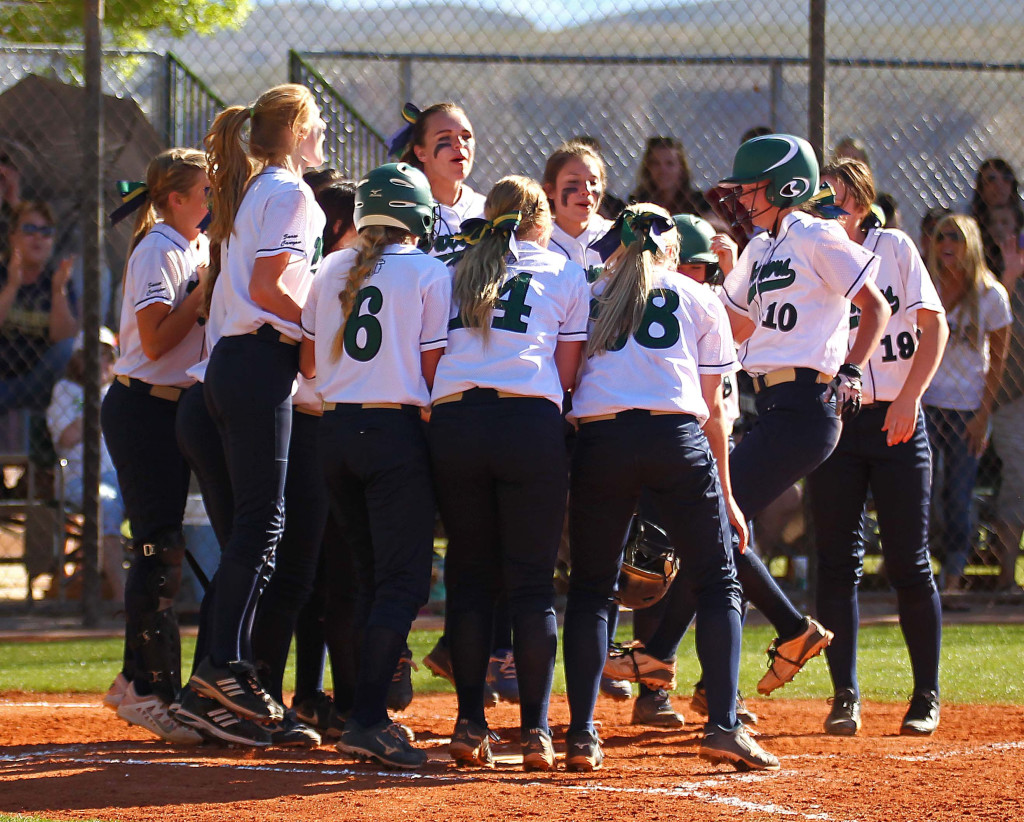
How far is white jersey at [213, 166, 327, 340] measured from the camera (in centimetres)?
455

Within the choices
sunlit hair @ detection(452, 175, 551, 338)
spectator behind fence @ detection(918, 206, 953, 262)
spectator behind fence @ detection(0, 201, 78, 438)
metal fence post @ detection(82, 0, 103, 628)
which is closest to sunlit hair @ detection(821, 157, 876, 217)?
sunlit hair @ detection(452, 175, 551, 338)

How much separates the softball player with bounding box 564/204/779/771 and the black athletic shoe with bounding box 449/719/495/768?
0.28 meters

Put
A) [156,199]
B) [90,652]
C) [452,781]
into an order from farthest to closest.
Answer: [90,652]
[156,199]
[452,781]

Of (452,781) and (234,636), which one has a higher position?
(234,636)

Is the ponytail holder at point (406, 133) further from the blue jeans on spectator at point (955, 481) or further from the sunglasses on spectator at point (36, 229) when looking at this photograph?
the blue jeans on spectator at point (955, 481)

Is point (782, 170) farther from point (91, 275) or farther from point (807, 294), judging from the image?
point (91, 275)

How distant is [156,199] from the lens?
513cm

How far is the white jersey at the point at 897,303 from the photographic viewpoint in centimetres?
518

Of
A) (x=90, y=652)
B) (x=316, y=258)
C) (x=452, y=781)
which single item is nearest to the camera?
(x=452, y=781)

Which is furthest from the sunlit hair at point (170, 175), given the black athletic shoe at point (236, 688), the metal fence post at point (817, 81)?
the metal fence post at point (817, 81)

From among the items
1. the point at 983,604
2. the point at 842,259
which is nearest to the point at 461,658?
the point at 842,259

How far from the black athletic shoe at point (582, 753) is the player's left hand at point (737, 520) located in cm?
85

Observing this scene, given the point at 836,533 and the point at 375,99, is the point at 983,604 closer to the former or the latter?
the point at 836,533

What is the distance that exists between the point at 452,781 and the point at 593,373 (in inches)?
53.8
